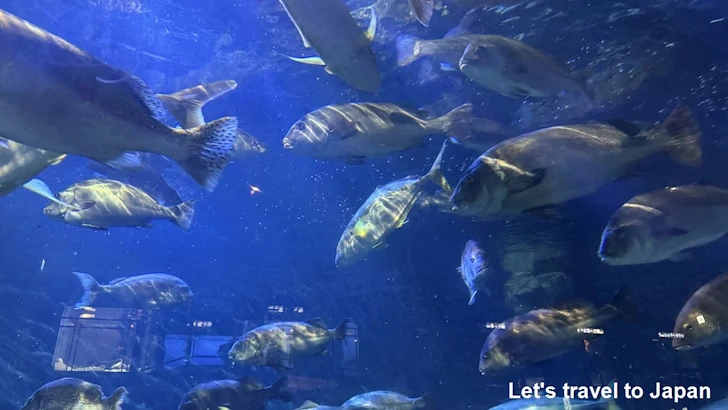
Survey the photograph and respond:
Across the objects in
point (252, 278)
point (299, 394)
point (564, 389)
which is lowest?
point (299, 394)

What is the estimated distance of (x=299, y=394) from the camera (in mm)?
10867

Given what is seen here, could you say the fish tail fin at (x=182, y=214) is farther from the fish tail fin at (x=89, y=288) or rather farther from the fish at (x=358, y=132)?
the fish tail fin at (x=89, y=288)

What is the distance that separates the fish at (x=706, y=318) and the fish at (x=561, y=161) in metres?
1.16

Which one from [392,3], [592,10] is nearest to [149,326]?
[392,3]

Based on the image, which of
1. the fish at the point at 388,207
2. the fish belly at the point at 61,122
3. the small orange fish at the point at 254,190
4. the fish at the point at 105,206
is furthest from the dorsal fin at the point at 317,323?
the small orange fish at the point at 254,190

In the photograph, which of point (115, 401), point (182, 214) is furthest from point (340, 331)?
point (115, 401)

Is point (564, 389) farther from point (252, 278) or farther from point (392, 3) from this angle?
point (252, 278)

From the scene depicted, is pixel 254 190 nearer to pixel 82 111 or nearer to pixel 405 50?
pixel 405 50

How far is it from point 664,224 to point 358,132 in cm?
280

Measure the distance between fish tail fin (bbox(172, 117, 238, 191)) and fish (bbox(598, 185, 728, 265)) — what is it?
300 cm

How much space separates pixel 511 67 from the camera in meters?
4.04

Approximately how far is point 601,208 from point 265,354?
670 centimetres

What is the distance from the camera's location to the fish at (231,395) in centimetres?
614

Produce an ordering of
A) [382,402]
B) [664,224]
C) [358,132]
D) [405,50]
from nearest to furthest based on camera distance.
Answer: [664,224] → [358,132] → [382,402] → [405,50]
